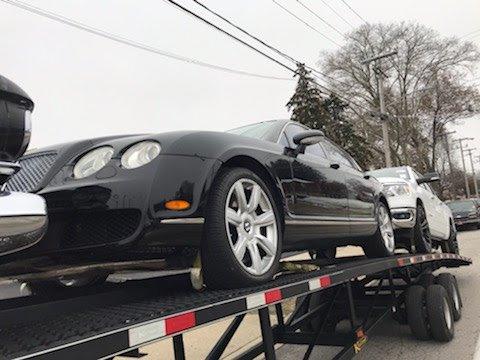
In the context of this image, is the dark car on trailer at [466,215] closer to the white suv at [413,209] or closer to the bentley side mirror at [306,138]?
the white suv at [413,209]

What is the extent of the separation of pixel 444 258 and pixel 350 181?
2.67 m

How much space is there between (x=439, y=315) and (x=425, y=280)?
69 cm

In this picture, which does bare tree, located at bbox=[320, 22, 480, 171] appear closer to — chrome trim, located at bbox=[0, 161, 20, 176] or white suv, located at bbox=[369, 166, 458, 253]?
white suv, located at bbox=[369, 166, 458, 253]

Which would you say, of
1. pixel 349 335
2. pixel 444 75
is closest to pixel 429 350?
pixel 349 335

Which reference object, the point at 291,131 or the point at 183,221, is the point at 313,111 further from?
the point at 183,221

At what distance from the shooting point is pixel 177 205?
264 centimetres

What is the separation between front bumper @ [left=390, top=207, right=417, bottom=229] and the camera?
23.1 feet

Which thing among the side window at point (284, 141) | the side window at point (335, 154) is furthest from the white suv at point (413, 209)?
the side window at point (284, 141)

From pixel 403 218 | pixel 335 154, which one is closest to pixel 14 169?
pixel 335 154

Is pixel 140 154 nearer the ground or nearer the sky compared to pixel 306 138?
nearer the ground

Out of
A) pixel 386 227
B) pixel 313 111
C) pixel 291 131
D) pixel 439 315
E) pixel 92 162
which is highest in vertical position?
pixel 313 111

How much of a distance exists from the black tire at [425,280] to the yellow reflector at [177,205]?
414cm

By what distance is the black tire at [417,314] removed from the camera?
546cm

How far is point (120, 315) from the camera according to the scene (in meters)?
2.24
